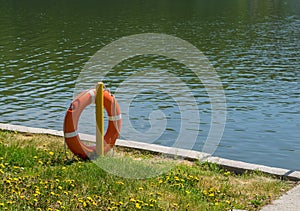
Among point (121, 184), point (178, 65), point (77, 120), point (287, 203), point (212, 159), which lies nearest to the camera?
point (287, 203)

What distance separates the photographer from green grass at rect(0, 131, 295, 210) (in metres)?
6.27

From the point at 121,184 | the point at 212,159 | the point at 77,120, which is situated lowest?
the point at 212,159

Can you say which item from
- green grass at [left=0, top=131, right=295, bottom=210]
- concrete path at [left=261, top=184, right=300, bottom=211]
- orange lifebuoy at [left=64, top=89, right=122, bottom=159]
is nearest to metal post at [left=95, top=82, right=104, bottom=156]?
orange lifebuoy at [left=64, top=89, right=122, bottom=159]

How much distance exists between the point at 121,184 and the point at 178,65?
13.2 metres

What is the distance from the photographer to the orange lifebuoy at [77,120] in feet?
25.5

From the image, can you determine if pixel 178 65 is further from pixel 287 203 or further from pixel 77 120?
pixel 287 203

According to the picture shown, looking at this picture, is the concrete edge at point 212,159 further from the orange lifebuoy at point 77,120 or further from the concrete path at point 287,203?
the concrete path at point 287,203

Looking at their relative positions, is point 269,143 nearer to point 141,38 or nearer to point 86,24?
point 141,38

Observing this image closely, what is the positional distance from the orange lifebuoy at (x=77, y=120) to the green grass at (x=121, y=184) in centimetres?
19

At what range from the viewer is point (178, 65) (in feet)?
65.0

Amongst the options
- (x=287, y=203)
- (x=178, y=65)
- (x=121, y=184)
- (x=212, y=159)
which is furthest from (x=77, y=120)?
(x=178, y=65)

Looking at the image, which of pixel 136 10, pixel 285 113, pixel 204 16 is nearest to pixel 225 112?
pixel 285 113

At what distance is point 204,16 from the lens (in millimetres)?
35125

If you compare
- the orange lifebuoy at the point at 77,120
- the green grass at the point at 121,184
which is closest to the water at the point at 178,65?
the orange lifebuoy at the point at 77,120
